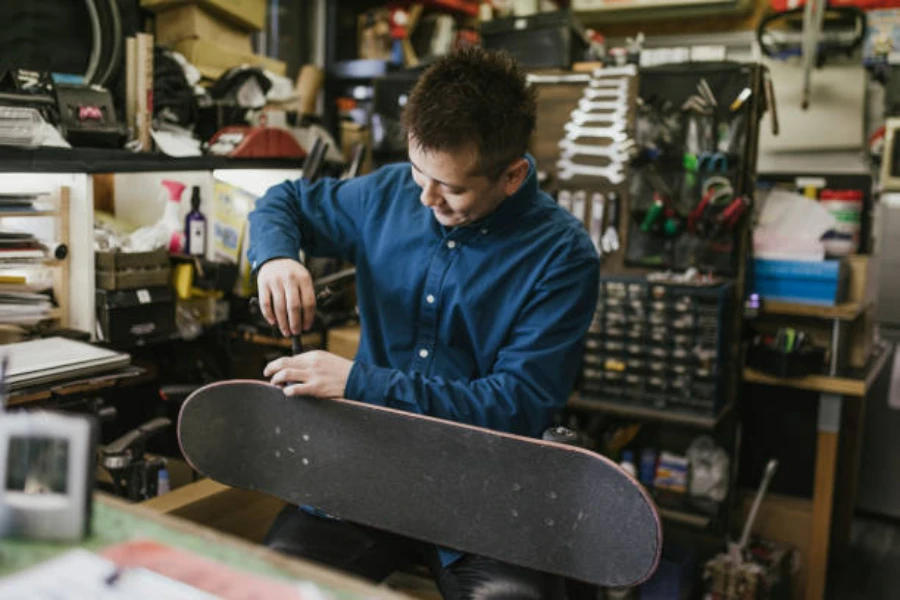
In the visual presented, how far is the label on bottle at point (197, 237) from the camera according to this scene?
2586 millimetres

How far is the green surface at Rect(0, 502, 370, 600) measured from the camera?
900mm

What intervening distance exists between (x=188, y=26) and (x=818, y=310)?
96.8 inches

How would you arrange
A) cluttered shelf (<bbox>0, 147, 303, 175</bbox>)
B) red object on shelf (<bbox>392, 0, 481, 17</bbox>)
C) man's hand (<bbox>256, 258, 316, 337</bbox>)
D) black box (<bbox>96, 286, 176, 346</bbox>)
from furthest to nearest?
red object on shelf (<bbox>392, 0, 481, 17</bbox>)
black box (<bbox>96, 286, 176, 346</bbox>)
cluttered shelf (<bbox>0, 147, 303, 175</bbox>)
man's hand (<bbox>256, 258, 316, 337</bbox>)

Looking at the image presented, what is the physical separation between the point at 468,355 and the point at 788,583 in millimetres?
1942

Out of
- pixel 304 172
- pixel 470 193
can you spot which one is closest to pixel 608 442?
pixel 304 172

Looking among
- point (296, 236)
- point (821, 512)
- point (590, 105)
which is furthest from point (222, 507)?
point (821, 512)

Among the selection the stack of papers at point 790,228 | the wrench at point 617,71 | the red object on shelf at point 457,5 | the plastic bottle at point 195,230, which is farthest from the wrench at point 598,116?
the red object on shelf at point 457,5

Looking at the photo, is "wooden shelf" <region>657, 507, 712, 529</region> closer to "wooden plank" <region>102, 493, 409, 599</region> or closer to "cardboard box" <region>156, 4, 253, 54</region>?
"wooden plank" <region>102, 493, 409, 599</region>

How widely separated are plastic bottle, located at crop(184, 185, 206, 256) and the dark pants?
1218 mm

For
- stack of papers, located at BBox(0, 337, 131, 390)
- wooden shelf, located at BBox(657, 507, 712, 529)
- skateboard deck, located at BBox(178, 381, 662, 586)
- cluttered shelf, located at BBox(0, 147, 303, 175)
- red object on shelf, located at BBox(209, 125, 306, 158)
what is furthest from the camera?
wooden shelf, located at BBox(657, 507, 712, 529)

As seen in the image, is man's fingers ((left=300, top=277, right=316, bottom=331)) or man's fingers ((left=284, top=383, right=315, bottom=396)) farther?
man's fingers ((left=300, top=277, right=316, bottom=331))

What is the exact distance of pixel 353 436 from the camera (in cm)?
133

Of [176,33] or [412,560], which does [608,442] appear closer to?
[412,560]

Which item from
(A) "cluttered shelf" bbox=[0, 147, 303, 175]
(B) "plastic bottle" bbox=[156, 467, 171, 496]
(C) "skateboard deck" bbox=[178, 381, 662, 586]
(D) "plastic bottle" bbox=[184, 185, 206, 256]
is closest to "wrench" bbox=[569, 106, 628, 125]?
(A) "cluttered shelf" bbox=[0, 147, 303, 175]
